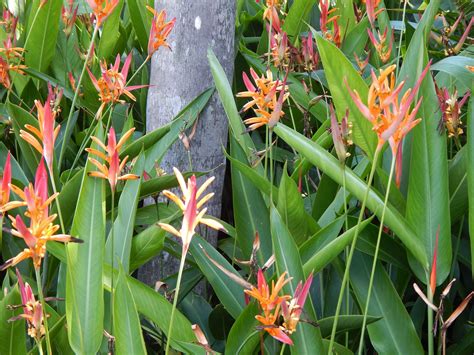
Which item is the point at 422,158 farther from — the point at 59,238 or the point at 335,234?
the point at 59,238

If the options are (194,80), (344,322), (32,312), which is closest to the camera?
(32,312)

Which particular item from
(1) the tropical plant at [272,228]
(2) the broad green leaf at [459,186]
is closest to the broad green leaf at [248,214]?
Answer: (1) the tropical plant at [272,228]

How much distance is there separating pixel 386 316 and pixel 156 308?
36cm

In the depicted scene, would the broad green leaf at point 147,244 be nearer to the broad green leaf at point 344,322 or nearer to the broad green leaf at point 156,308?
the broad green leaf at point 156,308

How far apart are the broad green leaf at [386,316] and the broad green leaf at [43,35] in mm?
1062

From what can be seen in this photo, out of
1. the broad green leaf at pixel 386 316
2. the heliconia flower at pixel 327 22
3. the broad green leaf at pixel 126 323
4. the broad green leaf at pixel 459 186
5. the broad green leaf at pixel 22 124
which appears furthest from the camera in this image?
the heliconia flower at pixel 327 22

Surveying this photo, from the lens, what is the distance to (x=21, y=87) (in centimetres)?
199

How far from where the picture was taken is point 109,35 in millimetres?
2008

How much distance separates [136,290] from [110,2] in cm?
47

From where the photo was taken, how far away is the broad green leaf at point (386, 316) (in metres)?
1.18

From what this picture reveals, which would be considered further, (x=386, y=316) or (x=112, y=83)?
(x=112, y=83)

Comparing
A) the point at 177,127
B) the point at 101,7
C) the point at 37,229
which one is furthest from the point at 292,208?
the point at 37,229

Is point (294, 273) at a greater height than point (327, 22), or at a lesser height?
lesser

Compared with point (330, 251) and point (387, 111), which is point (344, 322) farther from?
point (387, 111)
